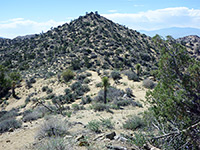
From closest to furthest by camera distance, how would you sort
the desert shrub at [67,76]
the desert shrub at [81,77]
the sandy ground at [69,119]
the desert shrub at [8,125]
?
the sandy ground at [69,119]
the desert shrub at [8,125]
the desert shrub at [81,77]
the desert shrub at [67,76]

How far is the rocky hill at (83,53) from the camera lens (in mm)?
34156

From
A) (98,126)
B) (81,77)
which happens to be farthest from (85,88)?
(98,126)

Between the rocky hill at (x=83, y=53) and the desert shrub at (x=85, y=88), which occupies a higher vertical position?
the rocky hill at (x=83, y=53)

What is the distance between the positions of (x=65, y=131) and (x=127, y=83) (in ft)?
52.2

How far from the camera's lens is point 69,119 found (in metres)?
10.3

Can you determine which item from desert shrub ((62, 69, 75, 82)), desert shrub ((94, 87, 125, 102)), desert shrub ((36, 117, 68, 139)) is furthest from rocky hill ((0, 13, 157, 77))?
desert shrub ((36, 117, 68, 139))

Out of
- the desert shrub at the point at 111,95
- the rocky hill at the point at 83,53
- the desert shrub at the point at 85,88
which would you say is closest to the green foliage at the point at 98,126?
the desert shrub at the point at 111,95

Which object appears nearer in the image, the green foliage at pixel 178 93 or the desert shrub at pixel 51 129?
the green foliage at pixel 178 93

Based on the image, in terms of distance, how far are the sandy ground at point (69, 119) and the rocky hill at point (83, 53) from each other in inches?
244

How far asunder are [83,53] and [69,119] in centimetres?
2902

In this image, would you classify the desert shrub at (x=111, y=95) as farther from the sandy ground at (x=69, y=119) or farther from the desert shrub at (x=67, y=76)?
the desert shrub at (x=67, y=76)

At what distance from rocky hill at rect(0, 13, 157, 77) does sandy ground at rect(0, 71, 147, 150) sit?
619 centimetres

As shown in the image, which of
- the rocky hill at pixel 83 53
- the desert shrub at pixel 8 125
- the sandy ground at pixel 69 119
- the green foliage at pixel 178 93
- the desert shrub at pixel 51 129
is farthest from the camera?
the rocky hill at pixel 83 53

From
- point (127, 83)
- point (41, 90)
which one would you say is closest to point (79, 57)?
point (41, 90)
